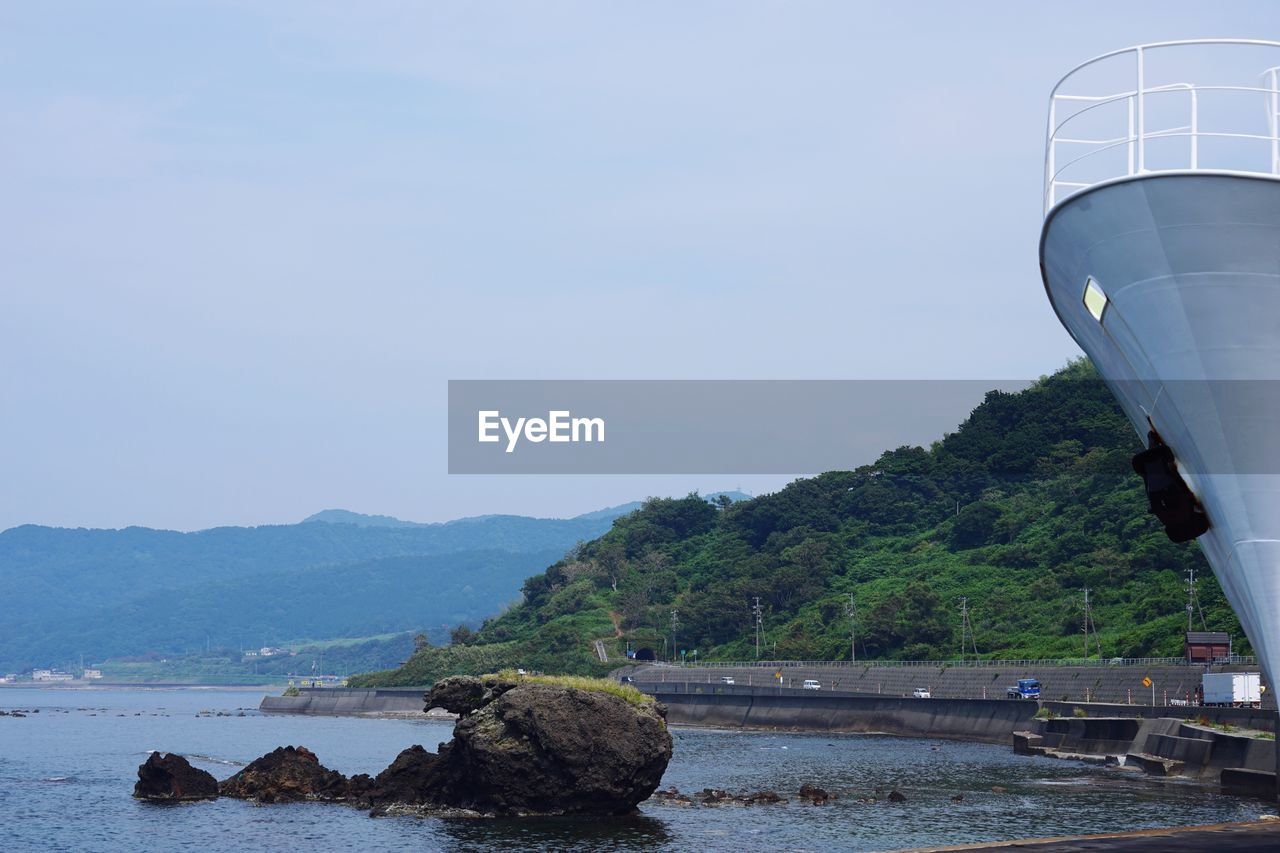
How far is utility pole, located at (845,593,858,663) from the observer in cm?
12081

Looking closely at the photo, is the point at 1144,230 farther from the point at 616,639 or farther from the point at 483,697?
the point at 616,639

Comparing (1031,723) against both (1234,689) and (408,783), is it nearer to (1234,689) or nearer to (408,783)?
(1234,689)

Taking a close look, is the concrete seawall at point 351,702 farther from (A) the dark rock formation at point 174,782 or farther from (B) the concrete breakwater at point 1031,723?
(A) the dark rock formation at point 174,782

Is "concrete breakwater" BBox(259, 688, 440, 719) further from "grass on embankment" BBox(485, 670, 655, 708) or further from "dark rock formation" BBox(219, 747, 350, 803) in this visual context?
"grass on embankment" BBox(485, 670, 655, 708)

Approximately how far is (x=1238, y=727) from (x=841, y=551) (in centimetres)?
10178

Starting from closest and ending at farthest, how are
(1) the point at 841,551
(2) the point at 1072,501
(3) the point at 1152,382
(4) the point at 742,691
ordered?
1. (3) the point at 1152,382
2. (4) the point at 742,691
3. (2) the point at 1072,501
4. (1) the point at 841,551

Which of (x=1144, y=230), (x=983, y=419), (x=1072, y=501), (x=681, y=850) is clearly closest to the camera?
(x=1144, y=230)

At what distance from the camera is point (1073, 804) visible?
151ft

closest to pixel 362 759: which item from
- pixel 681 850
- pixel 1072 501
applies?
pixel 681 850

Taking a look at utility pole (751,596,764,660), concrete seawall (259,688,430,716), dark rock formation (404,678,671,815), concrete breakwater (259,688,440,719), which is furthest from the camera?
concrete seawall (259,688,430,716)

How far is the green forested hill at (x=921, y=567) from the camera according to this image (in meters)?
105

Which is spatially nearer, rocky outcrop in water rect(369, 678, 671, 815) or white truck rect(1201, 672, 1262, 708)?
rocky outcrop in water rect(369, 678, 671, 815)

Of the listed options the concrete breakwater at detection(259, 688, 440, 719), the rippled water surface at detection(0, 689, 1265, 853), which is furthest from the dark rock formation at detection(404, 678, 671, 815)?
the concrete breakwater at detection(259, 688, 440, 719)

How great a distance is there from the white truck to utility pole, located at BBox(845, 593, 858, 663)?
5909 cm
